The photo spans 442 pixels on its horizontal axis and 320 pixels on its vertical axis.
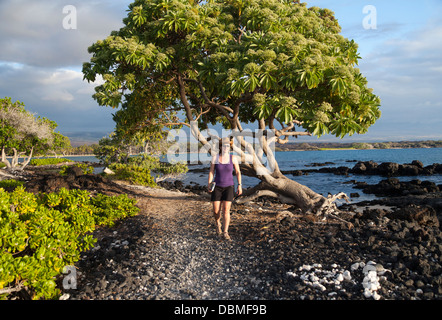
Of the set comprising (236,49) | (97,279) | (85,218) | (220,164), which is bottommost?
(97,279)

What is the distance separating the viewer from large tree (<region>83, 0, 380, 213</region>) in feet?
24.4

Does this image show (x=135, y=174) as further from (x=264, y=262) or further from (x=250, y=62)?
(x=264, y=262)

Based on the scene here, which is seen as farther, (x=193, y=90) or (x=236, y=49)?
(x=193, y=90)

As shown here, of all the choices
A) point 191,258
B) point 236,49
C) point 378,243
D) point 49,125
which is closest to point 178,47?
point 236,49

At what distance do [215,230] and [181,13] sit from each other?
20.3ft

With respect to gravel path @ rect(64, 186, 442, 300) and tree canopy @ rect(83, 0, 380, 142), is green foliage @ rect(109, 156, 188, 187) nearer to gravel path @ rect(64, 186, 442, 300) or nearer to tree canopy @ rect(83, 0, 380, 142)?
tree canopy @ rect(83, 0, 380, 142)

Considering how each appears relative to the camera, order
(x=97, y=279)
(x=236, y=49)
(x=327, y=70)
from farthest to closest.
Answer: (x=236, y=49) < (x=327, y=70) < (x=97, y=279)

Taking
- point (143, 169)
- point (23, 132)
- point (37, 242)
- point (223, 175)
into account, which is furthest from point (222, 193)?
point (23, 132)

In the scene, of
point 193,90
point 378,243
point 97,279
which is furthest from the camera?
point 193,90

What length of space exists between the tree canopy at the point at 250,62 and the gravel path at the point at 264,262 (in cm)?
252

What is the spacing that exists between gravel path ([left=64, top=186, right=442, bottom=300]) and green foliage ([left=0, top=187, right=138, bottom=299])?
0.52 m

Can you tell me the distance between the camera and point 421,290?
14.7 ft

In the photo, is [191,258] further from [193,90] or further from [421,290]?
[193,90]

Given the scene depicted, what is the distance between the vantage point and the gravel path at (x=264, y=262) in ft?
15.7
